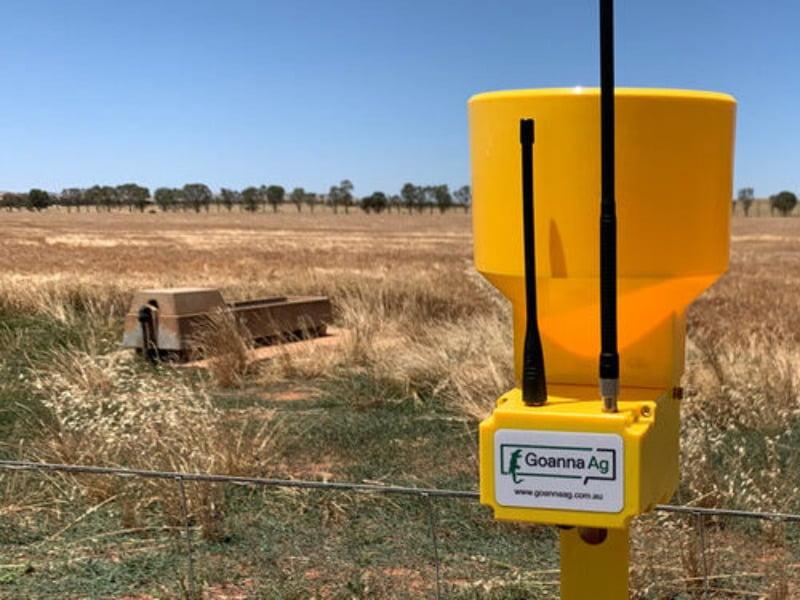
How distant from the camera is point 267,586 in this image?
362 cm

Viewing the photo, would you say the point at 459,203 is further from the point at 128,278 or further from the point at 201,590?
the point at 201,590

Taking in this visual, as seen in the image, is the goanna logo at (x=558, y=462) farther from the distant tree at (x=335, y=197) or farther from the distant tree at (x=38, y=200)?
the distant tree at (x=335, y=197)

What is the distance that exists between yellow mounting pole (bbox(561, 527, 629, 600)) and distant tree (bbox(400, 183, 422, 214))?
129 m

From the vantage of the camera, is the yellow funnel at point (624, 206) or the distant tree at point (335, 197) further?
the distant tree at point (335, 197)

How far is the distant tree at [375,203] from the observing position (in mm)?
131125

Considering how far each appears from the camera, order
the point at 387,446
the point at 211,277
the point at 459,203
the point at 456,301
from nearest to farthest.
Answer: the point at 387,446, the point at 456,301, the point at 211,277, the point at 459,203

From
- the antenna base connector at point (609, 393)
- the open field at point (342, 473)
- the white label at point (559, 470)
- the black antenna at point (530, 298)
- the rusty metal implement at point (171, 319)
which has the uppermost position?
the black antenna at point (530, 298)

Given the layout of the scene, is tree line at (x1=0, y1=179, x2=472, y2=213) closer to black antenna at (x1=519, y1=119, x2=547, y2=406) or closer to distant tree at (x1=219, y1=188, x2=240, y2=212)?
distant tree at (x1=219, y1=188, x2=240, y2=212)

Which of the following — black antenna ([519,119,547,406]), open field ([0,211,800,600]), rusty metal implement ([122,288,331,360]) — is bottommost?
open field ([0,211,800,600])

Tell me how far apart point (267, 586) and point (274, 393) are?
14.0 feet

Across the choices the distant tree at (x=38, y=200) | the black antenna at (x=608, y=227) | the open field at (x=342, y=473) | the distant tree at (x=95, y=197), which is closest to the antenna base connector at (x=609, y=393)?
the black antenna at (x=608, y=227)

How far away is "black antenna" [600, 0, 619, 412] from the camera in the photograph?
4.80 ft

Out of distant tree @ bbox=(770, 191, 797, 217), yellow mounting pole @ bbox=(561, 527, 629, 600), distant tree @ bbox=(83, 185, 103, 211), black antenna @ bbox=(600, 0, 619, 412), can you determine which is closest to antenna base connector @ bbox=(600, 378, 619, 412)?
black antenna @ bbox=(600, 0, 619, 412)

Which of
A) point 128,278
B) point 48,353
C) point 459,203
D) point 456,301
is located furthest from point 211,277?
point 459,203
